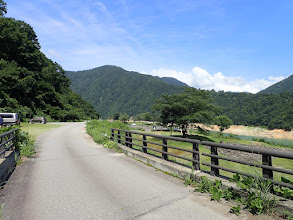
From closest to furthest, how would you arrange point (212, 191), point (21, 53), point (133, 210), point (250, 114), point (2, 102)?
point (133, 210)
point (212, 191)
point (2, 102)
point (21, 53)
point (250, 114)

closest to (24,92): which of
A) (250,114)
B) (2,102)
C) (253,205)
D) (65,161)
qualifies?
(2,102)

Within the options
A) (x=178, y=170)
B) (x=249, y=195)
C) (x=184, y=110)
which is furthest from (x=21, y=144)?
(x=184, y=110)

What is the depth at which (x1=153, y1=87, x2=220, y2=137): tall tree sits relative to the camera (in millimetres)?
45906

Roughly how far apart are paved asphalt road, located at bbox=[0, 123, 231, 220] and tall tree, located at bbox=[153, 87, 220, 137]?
1550 inches

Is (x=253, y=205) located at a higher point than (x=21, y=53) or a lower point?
lower

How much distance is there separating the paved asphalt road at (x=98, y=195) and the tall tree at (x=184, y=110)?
39359 millimetres

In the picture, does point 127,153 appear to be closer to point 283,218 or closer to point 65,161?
point 65,161

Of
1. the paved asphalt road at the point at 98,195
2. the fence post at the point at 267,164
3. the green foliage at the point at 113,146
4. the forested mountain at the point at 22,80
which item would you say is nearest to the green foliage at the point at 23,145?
the paved asphalt road at the point at 98,195

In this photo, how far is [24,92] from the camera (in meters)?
50.9

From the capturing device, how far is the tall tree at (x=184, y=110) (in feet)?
151

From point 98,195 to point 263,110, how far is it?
149 metres

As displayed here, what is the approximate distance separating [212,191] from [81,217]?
2849 millimetres

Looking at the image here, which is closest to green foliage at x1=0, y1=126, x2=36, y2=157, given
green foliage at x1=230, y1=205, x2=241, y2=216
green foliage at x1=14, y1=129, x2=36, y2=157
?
green foliage at x1=14, y1=129, x2=36, y2=157

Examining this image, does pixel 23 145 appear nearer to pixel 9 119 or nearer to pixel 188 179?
pixel 188 179
